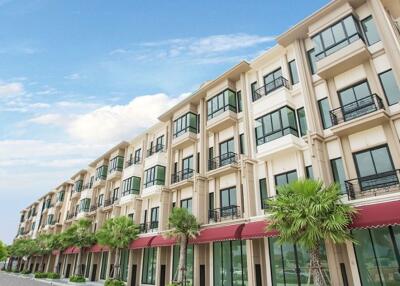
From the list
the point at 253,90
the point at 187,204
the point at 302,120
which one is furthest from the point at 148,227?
the point at 302,120

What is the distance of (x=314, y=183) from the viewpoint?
1276 centimetres

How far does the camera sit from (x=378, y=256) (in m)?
12.5

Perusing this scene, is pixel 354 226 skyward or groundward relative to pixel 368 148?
groundward

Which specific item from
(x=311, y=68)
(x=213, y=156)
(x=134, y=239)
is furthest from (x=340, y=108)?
(x=134, y=239)

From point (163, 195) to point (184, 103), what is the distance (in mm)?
9241

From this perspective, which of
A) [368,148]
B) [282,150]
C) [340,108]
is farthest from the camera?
[282,150]

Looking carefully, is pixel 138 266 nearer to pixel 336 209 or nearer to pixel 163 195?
pixel 163 195

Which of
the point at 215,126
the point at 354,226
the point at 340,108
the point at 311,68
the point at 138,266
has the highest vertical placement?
the point at 311,68

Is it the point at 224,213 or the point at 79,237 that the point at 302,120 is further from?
the point at 79,237

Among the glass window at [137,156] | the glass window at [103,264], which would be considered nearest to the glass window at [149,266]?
the glass window at [103,264]

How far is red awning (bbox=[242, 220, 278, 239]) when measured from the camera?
1526cm

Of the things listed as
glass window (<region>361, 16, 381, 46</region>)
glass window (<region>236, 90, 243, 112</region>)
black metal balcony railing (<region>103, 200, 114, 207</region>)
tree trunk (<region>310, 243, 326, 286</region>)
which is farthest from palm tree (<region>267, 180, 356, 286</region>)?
black metal balcony railing (<region>103, 200, 114, 207</region>)

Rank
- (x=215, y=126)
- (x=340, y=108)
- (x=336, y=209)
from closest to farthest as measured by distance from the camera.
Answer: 1. (x=336, y=209)
2. (x=340, y=108)
3. (x=215, y=126)

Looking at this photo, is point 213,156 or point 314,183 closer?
point 314,183
